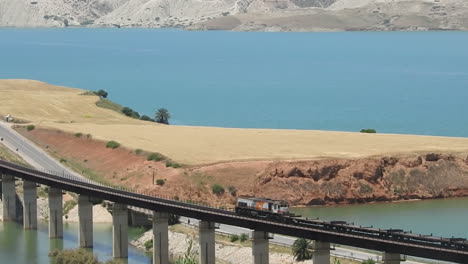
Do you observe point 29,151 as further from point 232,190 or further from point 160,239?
point 160,239

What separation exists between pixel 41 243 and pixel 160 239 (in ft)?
45.5

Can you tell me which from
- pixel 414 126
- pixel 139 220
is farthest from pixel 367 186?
pixel 414 126

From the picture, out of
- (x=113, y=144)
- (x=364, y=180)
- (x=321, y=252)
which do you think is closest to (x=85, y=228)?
(x=321, y=252)

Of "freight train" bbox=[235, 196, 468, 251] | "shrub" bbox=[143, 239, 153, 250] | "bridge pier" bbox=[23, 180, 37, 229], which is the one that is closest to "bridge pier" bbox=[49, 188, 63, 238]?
"bridge pier" bbox=[23, 180, 37, 229]

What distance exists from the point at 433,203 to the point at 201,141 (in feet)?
99.5

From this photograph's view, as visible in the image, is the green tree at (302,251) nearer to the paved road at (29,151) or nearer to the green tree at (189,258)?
the green tree at (189,258)

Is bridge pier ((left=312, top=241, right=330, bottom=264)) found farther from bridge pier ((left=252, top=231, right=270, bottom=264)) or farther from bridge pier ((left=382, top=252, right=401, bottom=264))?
bridge pier ((left=252, top=231, right=270, bottom=264))

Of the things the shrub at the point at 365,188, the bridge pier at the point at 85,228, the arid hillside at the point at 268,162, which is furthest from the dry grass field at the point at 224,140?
the bridge pier at the point at 85,228

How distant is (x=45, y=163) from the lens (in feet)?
389

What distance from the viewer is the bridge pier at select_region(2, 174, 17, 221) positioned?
328ft

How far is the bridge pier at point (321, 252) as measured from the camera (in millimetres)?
68562

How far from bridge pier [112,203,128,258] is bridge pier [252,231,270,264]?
13779mm

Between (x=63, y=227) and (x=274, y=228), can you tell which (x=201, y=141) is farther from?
(x=274, y=228)

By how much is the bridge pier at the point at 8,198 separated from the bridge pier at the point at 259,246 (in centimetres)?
3331
